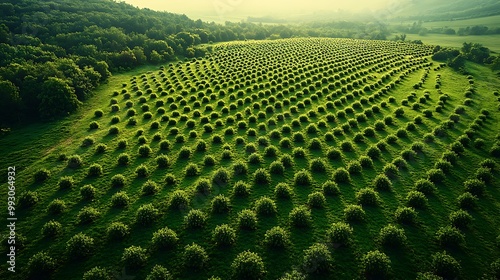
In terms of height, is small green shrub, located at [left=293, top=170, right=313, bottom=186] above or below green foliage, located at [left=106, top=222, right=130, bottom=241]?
below

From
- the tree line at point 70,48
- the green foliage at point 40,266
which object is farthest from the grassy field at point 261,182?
the tree line at point 70,48

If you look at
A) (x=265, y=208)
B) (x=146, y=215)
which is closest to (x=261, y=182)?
(x=265, y=208)

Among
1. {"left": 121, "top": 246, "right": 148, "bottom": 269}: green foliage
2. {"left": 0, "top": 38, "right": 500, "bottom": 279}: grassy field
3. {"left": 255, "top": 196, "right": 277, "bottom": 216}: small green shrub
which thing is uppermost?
{"left": 121, "top": 246, "right": 148, "bottom": 269}: green foliage

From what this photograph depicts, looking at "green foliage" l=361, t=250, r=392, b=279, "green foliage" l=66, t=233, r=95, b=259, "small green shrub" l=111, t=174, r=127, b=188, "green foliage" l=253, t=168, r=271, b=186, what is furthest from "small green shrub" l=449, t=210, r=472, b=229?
"small green shrub" l=111, t=174, r=127, b=188

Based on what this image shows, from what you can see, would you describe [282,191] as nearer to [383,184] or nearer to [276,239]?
[276,239]

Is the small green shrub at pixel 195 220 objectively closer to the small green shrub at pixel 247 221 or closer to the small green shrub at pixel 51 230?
the small green shrub at pixel 247 221

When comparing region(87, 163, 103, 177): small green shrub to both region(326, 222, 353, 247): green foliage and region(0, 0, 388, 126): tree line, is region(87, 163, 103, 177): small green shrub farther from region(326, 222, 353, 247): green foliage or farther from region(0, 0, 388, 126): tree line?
region(0, 0, 388, 126): tree line

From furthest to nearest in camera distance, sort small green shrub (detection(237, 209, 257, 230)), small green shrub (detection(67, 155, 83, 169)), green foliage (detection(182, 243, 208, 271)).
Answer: small green shrub (detection(67, 155, 83, 169)) < small green shrub (detection(237, 209, 257, 230)) < green foliage (detection(182, 243, 208, 271))

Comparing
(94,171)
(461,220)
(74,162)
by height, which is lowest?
(74,162)

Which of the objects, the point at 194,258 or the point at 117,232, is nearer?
the point at 194,258

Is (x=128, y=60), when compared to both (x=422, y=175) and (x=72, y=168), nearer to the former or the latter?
(x=72, y=168)

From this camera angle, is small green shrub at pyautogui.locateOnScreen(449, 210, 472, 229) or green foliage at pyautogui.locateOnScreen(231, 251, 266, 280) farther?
small green shrub at pyautogui.locateOnScreen(449, 210, 472, 229)
